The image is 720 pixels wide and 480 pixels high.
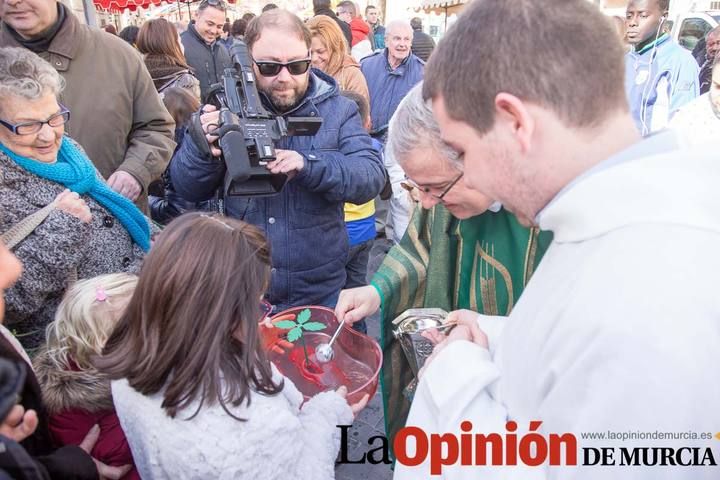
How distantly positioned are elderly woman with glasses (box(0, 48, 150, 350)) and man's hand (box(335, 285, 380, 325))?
0.93 m

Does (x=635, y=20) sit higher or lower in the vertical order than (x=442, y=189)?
higher

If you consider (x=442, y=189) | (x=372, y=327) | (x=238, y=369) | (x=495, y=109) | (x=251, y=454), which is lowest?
(x=372, y=327)

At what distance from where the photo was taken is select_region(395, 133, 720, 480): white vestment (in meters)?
0.68

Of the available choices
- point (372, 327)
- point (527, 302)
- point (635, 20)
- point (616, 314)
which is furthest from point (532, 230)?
point (635, 20)

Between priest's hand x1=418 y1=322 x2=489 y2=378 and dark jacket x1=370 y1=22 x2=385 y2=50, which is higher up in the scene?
priest's hand x1=418 y1=322 x2=489 y2=378

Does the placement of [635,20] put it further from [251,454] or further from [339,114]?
[251,454]

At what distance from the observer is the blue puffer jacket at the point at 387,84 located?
5062 millimetres

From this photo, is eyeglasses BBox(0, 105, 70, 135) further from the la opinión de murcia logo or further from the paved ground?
the paved ground

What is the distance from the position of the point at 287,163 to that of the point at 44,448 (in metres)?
1.19

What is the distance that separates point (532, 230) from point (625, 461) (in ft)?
3.05

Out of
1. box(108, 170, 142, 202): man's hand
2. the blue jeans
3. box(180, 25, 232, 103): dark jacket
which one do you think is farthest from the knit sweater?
box(180, 25, 232, 103): dark jacket

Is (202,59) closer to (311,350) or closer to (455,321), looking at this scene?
(311,350)

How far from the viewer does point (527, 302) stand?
37.5 inches

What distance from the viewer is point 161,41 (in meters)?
4.20
